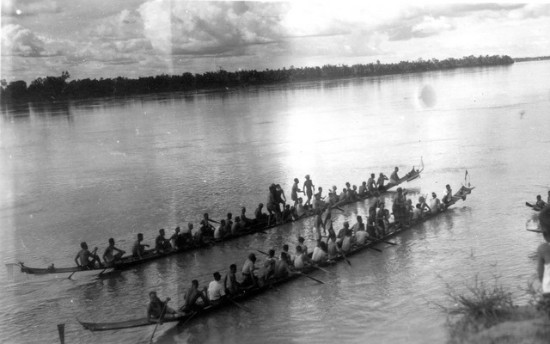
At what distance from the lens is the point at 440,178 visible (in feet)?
70.5

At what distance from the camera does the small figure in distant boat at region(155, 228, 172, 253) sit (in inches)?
523

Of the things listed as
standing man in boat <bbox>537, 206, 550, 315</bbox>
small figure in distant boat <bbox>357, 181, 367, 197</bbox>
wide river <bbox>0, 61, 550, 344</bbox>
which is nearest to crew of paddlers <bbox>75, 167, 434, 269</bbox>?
wide river <bbox>0, 61, 550, 344</bbox>

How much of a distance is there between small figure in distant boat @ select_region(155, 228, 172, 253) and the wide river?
302 mm

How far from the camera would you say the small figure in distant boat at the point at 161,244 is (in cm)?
1328

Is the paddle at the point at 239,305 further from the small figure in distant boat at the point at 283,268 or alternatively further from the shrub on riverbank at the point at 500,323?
the shrub on riverbank at the point at 500,323

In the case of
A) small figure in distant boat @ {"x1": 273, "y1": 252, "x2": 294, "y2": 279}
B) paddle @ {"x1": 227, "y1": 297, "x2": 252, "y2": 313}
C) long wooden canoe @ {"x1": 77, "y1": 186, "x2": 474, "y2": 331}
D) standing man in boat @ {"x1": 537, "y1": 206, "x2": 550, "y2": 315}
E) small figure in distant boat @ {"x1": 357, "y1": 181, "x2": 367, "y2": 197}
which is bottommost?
paddle @ {"x1": 227, "y1": 297, "x2": 252, "y2": 313}

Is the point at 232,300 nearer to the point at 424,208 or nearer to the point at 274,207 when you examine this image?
the point at 274,207

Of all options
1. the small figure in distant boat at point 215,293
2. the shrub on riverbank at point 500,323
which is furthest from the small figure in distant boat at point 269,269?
the shrub on riverbank at point 500,323

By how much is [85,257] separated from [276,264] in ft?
15.1

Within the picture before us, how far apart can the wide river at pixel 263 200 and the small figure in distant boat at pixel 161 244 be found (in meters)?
0.30

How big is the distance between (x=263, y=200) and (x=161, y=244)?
7.01 metres

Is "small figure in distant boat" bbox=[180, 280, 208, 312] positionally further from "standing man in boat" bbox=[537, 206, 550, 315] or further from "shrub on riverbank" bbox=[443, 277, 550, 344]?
"standing man in boat" bbox=[537, 206, 550, 315]

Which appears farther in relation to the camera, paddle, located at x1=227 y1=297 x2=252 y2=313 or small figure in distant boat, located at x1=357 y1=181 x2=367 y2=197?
small figure in distant boat, located at x1=357 y1=181 x2=367 y2=197

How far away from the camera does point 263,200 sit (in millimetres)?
19859
